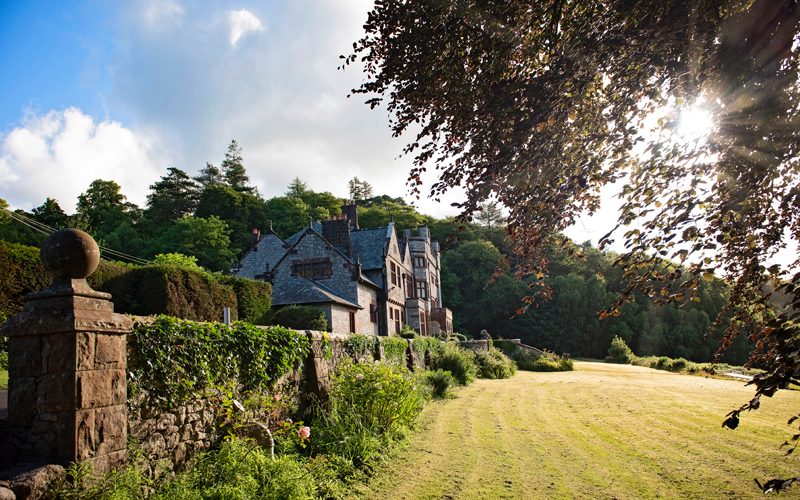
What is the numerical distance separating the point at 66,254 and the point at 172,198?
6164cm

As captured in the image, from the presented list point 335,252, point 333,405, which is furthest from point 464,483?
point 335,252

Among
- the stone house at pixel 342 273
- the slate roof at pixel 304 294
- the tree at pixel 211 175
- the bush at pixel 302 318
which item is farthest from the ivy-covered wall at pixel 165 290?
the tree at pixel 211 175

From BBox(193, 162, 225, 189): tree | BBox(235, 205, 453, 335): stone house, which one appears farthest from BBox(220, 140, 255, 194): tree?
BBox(235, 205, 453, 335): stone house

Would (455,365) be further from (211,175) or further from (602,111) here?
(211,175)

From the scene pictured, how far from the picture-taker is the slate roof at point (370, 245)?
100 ft

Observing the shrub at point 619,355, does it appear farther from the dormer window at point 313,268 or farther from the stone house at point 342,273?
the dormer window at point 313,268

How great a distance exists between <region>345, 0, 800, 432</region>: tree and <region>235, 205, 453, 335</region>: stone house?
2036cm

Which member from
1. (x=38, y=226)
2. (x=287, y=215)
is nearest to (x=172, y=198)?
(x=287, y=215)

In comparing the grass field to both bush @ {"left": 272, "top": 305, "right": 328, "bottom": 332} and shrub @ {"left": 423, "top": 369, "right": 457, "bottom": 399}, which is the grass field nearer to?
shrub @ {"left": 423, "top": 369, "right": 457, "bottom": 399}

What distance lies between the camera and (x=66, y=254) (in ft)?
15.3

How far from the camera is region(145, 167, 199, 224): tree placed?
58.7 meters

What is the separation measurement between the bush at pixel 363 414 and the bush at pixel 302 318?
1121cm

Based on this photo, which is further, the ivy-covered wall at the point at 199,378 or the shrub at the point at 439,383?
the shrub at the point at 439,383

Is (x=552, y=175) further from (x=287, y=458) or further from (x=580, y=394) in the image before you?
(x=580, y=394)
